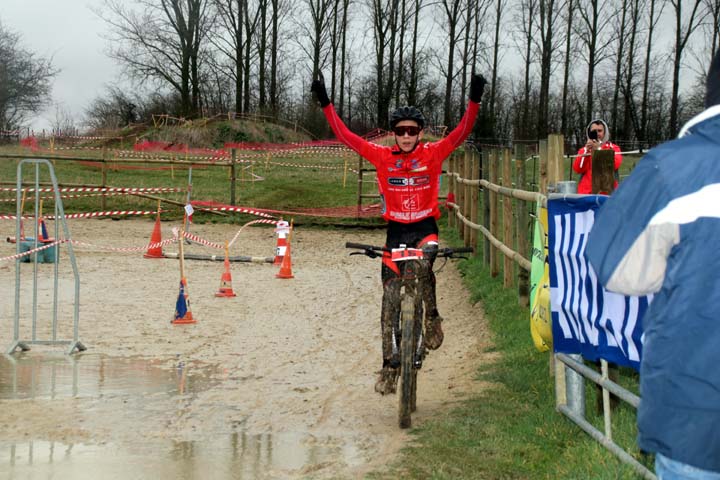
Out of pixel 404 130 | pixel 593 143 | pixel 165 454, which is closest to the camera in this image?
pixel 165 454

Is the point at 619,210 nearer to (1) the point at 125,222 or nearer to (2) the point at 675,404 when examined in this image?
(2) the point at 675,404

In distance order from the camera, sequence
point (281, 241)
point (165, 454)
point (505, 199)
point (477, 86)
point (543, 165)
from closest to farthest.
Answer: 1. point (165, 454)
2. point (477, 86)
3. point (543, 165)
4. point (505, 199)
5. point (281, 241)

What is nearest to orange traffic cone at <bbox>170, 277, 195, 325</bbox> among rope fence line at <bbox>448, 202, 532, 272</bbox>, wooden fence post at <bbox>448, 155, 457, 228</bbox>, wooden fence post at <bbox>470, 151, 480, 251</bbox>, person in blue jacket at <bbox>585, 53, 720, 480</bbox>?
rope fence line at <bbox>448, 202, 532, 272</bbox>

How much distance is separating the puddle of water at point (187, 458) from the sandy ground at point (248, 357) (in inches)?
1.5

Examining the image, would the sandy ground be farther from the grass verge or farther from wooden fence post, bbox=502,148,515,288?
wooden fence post, bbox=502,148,515,288

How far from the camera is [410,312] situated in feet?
21.7

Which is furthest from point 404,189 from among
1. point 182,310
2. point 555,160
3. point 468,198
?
point 468,198

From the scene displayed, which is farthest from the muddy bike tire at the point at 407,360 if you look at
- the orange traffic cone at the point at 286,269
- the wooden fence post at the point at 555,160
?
the orange traffic cone at the point at 286,269

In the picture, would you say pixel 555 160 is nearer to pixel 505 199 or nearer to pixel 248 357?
pixel 248 357

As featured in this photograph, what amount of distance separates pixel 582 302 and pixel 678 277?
2.68 m

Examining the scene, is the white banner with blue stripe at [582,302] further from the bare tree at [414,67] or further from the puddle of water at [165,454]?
the bare tree at [414,67]

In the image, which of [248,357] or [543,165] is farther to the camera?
[248,357]

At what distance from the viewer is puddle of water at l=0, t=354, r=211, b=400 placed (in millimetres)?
7832

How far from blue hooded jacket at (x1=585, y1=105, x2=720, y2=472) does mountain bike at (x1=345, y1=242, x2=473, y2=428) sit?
12.4 feet
